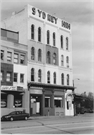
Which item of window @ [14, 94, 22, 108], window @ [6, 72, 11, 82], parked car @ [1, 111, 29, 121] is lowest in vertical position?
parked car @ [1, 111, 29, 121]

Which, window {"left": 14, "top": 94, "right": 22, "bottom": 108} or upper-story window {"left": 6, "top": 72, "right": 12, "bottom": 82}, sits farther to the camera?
window {"left": 14, "top": 94, "right": 22, "bottom": 108}

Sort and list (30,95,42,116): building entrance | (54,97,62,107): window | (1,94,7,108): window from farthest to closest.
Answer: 1. (54,97,62,107): window
2. (30,95,42,116): building entrance
3. (1,94,7,108): window

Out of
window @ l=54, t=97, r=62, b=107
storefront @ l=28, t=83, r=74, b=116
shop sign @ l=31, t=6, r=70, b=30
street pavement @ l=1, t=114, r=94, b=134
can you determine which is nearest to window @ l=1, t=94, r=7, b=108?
storefront @ l=28, t=83, r=74, b=116

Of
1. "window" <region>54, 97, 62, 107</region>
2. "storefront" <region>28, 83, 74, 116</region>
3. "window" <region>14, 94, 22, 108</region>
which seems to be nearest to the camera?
"window" <region>14, 94, 22, 108</region>

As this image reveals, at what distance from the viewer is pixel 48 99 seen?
46719 millimetres

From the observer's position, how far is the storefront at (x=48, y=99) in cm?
4419

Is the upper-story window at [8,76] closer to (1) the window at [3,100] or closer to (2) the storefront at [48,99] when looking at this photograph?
(1) the window at [3,100]

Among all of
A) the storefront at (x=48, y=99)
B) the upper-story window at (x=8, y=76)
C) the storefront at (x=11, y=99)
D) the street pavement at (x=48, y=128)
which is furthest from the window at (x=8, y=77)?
the street pavement at (x=48, y=128)

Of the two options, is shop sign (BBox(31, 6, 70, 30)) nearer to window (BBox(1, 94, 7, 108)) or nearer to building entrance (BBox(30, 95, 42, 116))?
building entrance (BBox(30, 95, 42, 116))

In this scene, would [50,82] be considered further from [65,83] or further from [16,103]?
[16,103]

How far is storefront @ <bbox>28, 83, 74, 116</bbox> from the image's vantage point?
1740 inches

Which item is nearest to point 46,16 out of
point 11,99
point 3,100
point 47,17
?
point 47,17

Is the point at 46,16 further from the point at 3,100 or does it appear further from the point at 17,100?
the point at 3,100

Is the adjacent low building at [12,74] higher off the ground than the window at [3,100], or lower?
higher
